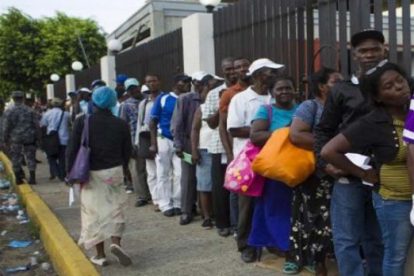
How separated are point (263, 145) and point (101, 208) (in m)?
1.71

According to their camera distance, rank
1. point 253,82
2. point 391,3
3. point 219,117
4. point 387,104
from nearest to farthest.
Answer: point 387,104
point 391,3
point 253,82
point 219,117

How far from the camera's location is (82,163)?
5.14 metres

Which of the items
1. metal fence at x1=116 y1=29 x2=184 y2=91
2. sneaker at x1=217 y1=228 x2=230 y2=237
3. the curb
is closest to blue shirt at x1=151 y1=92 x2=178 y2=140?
sneaker at x1=217 y1=228 x2=230 y2=237

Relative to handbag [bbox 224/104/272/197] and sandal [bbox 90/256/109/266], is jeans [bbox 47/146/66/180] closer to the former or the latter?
sandal [bbox 90/256/109/266]

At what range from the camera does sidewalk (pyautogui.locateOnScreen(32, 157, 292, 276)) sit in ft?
16.3

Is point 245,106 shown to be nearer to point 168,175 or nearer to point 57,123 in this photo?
point 168,175

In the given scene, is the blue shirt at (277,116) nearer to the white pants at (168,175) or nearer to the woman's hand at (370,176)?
the woman's hand at (370,176)

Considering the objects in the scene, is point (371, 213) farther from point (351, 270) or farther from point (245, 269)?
point (245, 269)

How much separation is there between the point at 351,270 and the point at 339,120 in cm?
96

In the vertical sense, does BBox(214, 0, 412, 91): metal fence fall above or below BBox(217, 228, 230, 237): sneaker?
above

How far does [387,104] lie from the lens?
3.05 meters

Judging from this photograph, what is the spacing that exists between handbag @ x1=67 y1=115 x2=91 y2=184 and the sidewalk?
869mm

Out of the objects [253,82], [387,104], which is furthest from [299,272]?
[387,104]

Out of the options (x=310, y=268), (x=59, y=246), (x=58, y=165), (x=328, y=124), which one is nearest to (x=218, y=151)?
(x=310, y=268)
